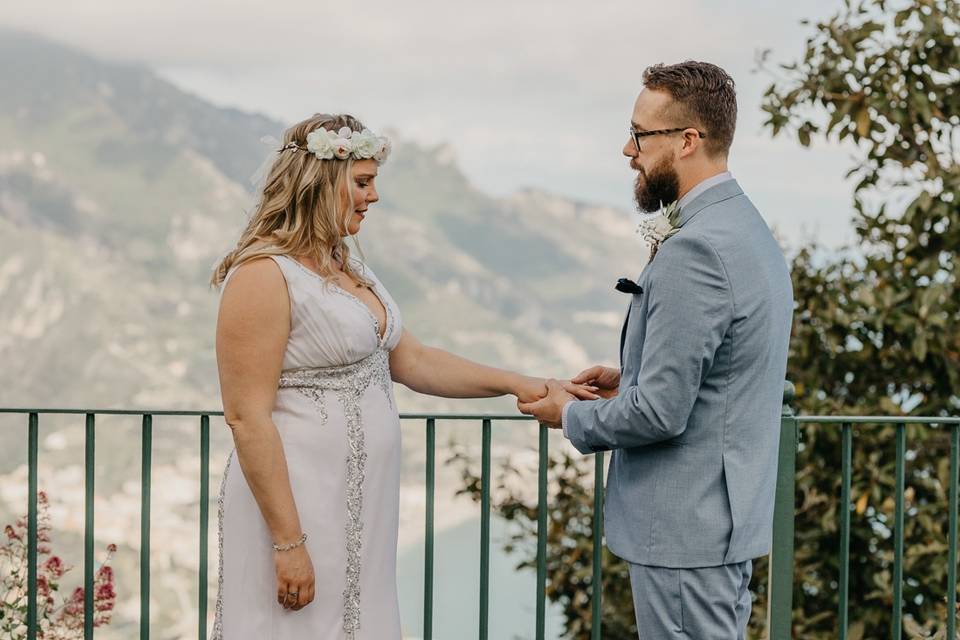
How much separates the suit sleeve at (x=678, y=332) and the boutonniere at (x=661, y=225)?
81 millimetres

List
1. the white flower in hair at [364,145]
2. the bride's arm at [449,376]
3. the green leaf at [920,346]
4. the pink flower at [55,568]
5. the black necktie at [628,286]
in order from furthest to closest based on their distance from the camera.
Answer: the green leaf at [920,346], the pink flower at [55,568], the bride's arm at [449,376], the white flower in hair at [364,145], the black necktie at [628,286]

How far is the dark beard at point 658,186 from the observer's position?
2188 millimetres

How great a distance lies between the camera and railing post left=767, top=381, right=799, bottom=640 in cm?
295

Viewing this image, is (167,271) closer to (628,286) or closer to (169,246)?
(169,246)

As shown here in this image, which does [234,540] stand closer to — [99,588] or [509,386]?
[509,386]

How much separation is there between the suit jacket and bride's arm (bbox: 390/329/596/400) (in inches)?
20.3

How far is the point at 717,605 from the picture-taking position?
2.12 meters

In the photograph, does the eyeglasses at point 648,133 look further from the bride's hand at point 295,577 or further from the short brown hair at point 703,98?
the bride's hand at point 295,577

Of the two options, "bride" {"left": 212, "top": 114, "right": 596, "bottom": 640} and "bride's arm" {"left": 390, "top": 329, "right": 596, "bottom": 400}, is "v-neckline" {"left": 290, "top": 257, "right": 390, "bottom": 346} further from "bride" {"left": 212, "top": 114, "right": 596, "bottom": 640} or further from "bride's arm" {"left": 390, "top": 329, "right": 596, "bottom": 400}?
"bride's arm" {"left": 390, "top": 329, "right": 596, "bottom": 400}

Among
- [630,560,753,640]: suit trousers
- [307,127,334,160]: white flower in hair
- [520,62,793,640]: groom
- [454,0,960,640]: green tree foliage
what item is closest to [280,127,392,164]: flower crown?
[307,127,334,160]: white flower in hair

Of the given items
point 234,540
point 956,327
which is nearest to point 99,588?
point 234,540

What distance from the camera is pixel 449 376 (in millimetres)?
2773

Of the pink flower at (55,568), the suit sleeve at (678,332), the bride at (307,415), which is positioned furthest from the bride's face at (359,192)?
the pink flower at (55,568)

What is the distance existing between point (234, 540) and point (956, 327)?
11.9 ft
